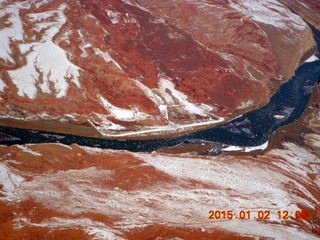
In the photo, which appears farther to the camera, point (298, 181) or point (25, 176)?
point (298, 181)

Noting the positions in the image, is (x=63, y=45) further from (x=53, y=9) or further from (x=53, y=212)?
(x=53, y=212)

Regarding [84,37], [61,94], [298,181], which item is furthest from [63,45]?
[298,181]

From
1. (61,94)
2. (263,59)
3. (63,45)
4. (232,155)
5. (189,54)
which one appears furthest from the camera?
(263,59)

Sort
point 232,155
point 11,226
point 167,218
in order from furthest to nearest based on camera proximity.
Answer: point 232,155, point 167,218, point 11,226

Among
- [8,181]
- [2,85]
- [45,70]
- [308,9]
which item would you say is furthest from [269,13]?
[8,181]

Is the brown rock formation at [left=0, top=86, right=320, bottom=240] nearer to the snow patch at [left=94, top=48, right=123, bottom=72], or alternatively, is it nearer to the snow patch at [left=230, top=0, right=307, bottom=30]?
the snow patch at [left=94, top=48, right=123, bottom=72]

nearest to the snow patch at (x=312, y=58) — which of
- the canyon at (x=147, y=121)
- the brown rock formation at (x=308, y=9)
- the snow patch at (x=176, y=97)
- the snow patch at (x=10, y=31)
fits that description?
the canyon at (x=147, y=121)
